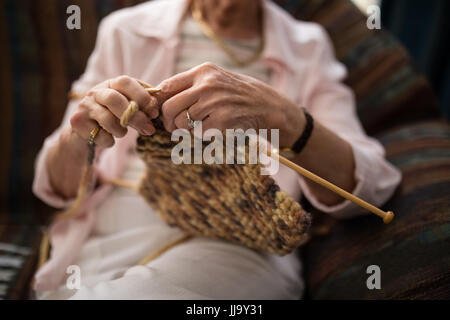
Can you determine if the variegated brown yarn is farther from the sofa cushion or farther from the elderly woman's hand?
the sofa cushion

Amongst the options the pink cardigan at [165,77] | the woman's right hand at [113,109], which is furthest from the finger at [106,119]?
the pink cardigan at [165,77]

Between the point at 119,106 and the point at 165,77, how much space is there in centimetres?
31

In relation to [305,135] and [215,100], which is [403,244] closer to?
[305,135]

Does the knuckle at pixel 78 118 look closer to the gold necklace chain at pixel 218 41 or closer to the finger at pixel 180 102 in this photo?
the finger at pixel 180 102

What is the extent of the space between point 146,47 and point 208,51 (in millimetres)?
132

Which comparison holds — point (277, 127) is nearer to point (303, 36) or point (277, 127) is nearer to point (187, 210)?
point (187, 210)

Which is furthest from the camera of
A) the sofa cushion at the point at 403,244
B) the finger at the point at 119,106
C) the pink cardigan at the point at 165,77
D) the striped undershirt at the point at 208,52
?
the striped undershirt at the point at 208,52

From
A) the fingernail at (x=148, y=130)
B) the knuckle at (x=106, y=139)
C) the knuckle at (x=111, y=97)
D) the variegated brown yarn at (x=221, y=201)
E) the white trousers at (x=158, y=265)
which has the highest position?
the knuckle at (x=111, y=97)

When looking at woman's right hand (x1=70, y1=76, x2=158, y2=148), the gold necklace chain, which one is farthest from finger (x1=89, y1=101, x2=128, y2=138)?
the gold necklace chain

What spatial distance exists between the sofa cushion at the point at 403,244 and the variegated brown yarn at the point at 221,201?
0.54 feet

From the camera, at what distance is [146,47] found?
2.94ft

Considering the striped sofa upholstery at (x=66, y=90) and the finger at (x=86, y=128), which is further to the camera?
the striped sofa upholstery at (x=66, y=90)

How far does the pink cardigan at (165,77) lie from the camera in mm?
784

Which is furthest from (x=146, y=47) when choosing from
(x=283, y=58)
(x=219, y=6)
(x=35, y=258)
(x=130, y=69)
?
(x=35, y=258)
